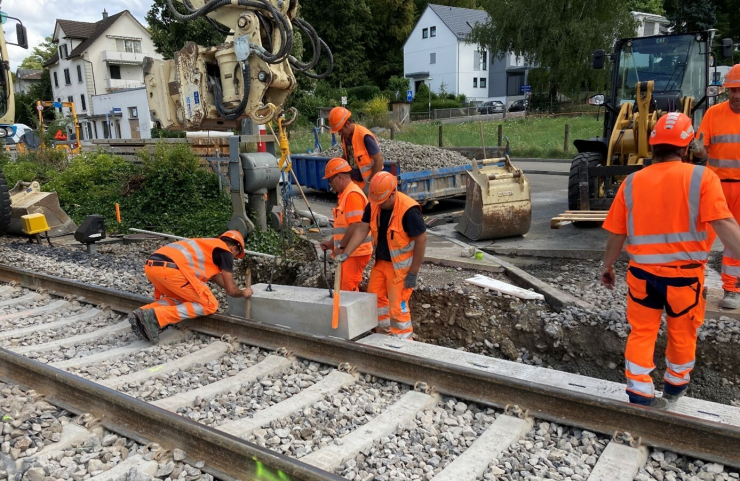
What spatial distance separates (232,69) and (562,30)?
32.8m

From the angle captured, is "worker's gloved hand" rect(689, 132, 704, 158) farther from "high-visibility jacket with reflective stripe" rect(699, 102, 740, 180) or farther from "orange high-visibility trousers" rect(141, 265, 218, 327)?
"orange high-visibility trousers" rect(141, 265, 218, 327)

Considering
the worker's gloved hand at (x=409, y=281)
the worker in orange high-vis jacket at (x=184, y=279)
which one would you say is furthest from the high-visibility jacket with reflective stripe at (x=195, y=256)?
the worker's gloved hand at (x=409, y=281)

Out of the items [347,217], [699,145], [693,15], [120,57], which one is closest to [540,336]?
[347,217]

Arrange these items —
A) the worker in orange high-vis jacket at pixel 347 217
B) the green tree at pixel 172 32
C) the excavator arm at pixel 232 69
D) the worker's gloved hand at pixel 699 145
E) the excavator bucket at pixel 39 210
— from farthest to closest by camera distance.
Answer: the green tree at pixel 172 32, the excavator bucket at pixel 39 210, the excavator arm at pixel 232 69, the worker's gloved hand at pixel 699 145, the worker in orange high-vis jacket at pixel 347 217

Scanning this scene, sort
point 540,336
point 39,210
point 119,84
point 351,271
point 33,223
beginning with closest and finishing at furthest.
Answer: point 540,336, point 351,271, point 33,223, point 39,210, point 119,84

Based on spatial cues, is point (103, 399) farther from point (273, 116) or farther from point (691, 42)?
point (691, 42)

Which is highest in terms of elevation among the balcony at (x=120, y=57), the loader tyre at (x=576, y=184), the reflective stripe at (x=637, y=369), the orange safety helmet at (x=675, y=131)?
the balcony at (x=120, y=57)

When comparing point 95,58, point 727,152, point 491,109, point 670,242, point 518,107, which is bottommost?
point 670,242

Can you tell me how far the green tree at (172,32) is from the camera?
30266 millimetres

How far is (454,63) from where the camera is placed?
55906 millimetres

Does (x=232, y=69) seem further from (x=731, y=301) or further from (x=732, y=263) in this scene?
(x=731, y=301)

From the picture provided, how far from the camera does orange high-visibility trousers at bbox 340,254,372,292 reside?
5.68 metres

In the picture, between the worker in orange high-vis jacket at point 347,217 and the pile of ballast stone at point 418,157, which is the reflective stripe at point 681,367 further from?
the pile of ballast stone at point 418,157

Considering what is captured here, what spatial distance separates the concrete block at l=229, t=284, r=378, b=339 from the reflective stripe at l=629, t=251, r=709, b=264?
227cm
